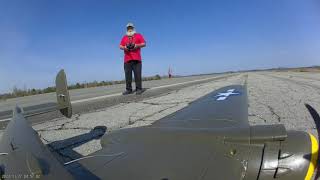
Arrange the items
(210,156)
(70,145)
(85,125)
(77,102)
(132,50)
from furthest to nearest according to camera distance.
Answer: (132,50) < (77,102) < (85,125) < (70,145) < (210,156)

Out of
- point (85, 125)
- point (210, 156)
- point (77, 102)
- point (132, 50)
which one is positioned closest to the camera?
point (210, 156)

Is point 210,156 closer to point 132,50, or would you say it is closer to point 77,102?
point 77,102

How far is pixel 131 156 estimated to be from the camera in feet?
5.68

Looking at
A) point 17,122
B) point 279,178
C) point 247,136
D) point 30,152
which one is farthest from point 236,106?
point 30,152

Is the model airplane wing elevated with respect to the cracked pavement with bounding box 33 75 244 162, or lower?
elevated

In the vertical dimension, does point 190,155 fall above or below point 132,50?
below

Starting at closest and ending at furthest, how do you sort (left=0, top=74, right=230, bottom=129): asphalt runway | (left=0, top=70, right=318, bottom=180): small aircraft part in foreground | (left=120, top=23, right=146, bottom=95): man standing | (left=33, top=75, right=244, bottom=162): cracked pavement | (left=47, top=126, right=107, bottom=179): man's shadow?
(left=0, top=70, right=318, bottom=180): small aircraft part in foreground
(left=47, top=126, right=107, bottom=179): man's shadow
(left=33, top=75, right=244, bottom=162): cracked pavement
(left=0, top=74, right=230, bottom=129): asphalt runway
(left=120, top=23, right=146, bottom=95): man standing

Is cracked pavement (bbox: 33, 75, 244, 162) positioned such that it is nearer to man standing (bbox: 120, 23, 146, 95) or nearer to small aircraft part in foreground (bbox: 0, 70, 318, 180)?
small aircraft part in foreground (bbox: 0, 70, 318, 180)

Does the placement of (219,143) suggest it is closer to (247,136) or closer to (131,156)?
(247,136)

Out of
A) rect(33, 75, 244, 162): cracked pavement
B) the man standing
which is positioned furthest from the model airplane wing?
the man standing

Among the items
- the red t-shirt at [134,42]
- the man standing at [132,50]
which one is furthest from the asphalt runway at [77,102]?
the red t-shirt at [134,42]

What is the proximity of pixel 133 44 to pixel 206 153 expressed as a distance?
25.4ft

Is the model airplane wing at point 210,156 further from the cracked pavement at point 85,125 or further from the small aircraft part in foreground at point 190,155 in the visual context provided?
the cracked pavement at point 85,125

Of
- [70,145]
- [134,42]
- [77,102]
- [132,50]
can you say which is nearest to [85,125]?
[70,145]
